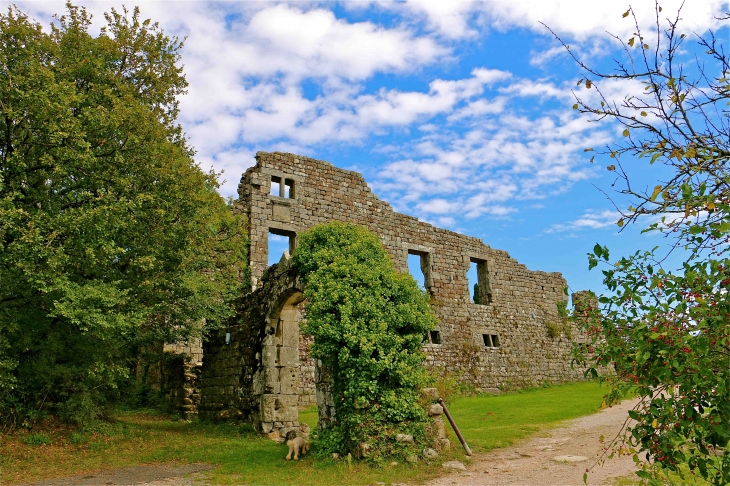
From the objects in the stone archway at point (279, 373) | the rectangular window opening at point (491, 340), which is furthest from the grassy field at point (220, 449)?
the rectangular window opening at point (491, 340)

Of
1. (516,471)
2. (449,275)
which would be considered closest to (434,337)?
(449,275)

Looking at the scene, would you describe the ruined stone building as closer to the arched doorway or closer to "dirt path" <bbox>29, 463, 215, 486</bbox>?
the arched doorway

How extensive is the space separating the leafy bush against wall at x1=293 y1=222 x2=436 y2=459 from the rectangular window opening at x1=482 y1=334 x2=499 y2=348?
13706 mm

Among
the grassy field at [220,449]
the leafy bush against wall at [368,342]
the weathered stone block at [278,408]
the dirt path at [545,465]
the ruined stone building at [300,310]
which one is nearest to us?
the dirt path at [545,465]

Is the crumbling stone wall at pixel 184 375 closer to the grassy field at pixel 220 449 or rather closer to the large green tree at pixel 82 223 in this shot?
the grassy field at pixel 220 449

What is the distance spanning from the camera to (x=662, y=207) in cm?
324

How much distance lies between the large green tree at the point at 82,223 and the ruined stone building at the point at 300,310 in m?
1.79

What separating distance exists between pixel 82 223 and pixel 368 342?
528cm

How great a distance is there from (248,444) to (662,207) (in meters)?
9.84

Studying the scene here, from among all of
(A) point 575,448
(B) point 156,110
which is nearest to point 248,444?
(A) point 575,448

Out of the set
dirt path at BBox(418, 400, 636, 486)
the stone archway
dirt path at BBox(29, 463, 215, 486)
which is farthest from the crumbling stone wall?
dirt path at BBox(418, 400, 636, 486)

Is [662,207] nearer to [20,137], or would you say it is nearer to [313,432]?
[313,432]

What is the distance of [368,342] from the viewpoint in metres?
8.91

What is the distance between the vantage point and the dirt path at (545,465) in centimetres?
722
